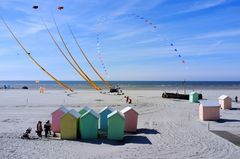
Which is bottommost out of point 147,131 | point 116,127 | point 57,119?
point 147,131

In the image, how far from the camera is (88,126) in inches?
639

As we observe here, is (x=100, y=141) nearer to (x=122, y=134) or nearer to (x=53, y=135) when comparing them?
(x=122, y=134)

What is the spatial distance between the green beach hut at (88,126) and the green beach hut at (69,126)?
274mm

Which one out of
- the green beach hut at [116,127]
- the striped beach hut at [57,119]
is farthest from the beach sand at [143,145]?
the striped beach hut at [57,119]

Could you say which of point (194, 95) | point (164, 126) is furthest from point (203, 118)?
point (194, 95)

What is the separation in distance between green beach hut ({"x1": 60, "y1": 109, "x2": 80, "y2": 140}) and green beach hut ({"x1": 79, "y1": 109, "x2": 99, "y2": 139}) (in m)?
0.27

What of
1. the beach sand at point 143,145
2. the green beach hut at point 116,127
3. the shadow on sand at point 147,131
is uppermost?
the green beach hut at point 116,127

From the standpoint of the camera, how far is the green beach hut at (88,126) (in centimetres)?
1619

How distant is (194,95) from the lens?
36344 mm

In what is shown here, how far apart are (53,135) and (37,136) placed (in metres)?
0.73

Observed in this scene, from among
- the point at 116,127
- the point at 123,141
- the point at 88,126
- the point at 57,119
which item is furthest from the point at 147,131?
the point at 57,119

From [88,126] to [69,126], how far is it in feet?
2.74

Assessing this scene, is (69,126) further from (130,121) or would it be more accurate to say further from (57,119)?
(130,121)

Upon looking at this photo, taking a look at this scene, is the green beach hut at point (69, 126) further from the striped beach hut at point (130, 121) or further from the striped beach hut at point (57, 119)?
the striped beach hut at point (130, 121)
